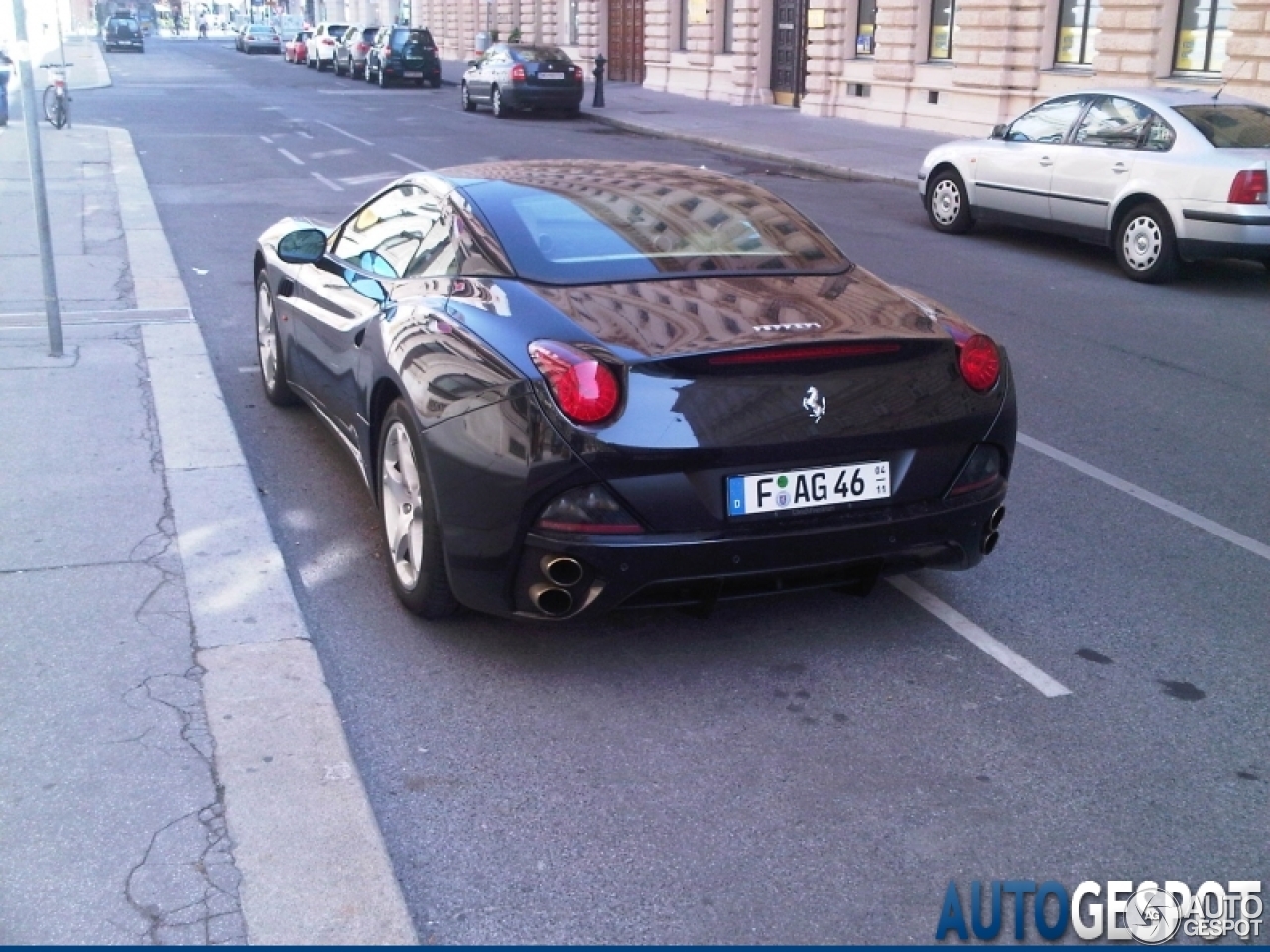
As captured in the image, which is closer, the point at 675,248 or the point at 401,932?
the point at 401,932

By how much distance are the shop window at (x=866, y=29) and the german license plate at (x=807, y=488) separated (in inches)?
964

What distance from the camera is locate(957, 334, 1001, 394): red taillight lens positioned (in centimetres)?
457

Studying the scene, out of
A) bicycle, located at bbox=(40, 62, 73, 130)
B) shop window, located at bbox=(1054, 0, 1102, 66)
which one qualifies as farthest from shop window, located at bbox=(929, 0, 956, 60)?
bicycle, located at bbox=(40, 62, 73, 130)

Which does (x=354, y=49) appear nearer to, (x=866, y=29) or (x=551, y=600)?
(x=866, y=29)

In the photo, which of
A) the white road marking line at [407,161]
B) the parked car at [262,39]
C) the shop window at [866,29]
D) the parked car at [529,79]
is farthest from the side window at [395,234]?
the parked car at [262,39]

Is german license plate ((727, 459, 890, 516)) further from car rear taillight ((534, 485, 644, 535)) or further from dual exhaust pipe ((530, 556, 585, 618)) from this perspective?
dual exhaust pipe ((530, 556, 585, 618))

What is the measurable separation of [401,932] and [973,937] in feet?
4.24

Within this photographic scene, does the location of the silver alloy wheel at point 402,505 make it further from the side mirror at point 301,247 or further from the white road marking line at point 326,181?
the white road marking line at point 326,181

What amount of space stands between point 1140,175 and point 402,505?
9.28m

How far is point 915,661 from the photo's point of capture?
15.1 feet

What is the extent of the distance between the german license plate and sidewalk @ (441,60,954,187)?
15.1m

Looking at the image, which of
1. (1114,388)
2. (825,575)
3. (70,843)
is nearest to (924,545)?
(825,575)

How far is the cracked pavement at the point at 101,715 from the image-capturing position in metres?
3.26

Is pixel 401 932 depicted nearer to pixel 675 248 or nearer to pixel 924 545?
pixel 924 545
